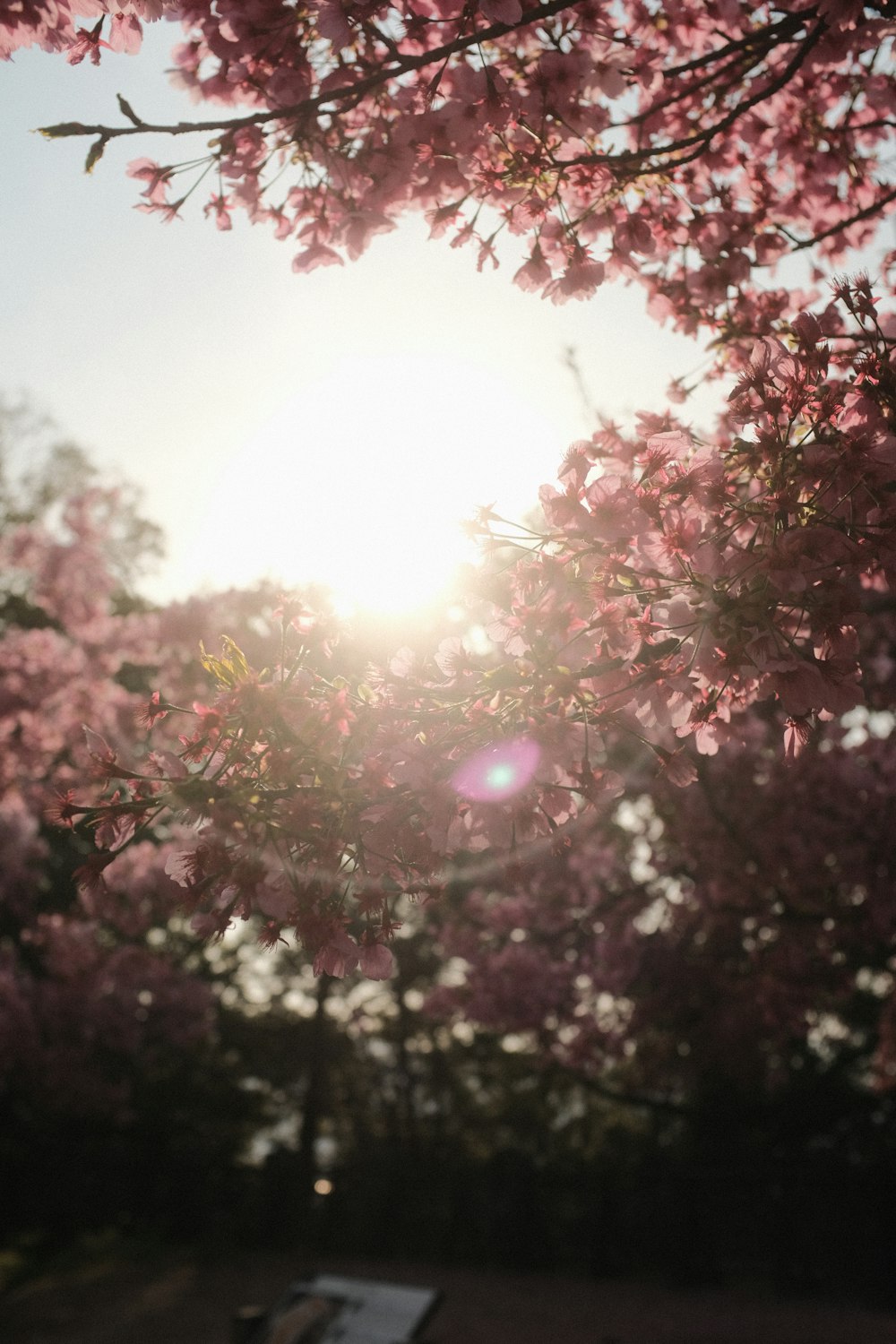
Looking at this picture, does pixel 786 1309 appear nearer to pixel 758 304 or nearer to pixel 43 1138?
pixel 758 304

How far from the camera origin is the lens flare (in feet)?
8.16

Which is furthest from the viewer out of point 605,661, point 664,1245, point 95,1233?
point 95,1233

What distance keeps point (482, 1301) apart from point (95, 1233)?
849 centimetres

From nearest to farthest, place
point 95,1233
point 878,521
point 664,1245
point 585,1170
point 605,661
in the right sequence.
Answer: point 878,521 < point 605,661 < point 664,1245 < point 585,1170 < point 95,1233

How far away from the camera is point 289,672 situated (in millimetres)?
2623

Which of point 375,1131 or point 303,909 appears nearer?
point 303,909

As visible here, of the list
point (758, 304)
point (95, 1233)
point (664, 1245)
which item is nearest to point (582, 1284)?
point (664, 1245)

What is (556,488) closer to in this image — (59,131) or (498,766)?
(498,766)

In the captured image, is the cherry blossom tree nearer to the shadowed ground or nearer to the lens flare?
the lens flare

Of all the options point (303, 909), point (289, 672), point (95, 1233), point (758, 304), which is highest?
point (758, 304)

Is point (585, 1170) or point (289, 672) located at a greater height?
point (289, 672)

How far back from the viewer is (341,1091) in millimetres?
20266

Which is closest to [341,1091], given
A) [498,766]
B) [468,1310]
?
[468,1310]

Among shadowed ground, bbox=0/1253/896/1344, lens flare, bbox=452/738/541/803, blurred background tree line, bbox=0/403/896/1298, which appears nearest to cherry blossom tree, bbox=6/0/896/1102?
lens flare, bbox=452/738/541/803
